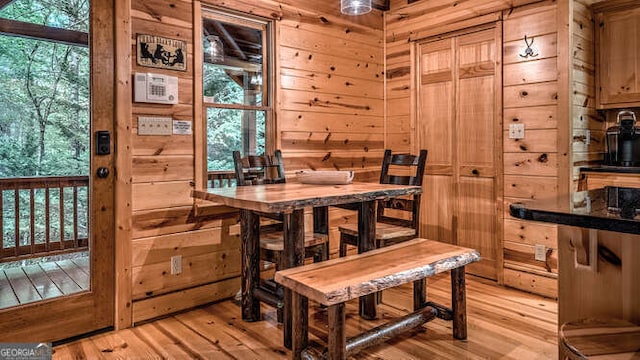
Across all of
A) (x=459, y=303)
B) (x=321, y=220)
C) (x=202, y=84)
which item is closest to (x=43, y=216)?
(x=202, y=84)

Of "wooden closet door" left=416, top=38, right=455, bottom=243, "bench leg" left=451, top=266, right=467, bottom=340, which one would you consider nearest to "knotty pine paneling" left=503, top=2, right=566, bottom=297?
"wooden closet door" left=416, top=38, right=455, bottom=243

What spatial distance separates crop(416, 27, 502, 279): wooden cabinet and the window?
5.12 ft

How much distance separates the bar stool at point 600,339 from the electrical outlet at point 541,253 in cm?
194

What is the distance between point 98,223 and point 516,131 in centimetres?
308

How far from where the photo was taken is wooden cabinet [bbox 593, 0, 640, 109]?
319 cm

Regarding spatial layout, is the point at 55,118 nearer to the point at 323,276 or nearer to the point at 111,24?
the point at 111,24

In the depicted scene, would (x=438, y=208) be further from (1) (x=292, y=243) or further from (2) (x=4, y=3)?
(2) (x=4, y=3)

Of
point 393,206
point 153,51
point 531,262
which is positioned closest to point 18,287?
point 153,51

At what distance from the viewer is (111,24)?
260 cm

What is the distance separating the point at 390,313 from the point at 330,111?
6.12 feet

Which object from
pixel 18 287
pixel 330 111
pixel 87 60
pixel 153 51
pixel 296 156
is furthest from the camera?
pixel 330 111

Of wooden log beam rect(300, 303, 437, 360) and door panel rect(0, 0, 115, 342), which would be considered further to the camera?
door panel rect(0, 0, 115, 342)

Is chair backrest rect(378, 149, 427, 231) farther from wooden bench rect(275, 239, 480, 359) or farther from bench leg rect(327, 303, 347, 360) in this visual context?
bench leg rect(327, 303, 347, 360)

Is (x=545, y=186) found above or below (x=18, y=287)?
above
